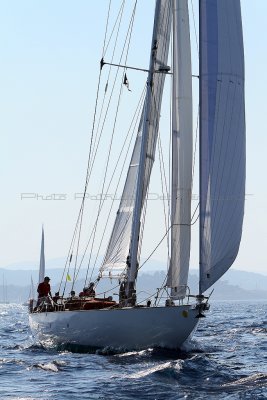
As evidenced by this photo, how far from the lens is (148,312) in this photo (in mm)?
25828

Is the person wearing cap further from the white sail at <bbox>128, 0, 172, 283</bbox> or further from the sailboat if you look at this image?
the white sail at <bbox>128, 0, 172, 283</bbox>

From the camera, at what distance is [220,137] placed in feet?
83.7

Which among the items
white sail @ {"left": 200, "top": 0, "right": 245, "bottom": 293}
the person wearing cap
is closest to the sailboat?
white sail @ {"left": 200, "top": 0, "right": 245, "bottom": 293}

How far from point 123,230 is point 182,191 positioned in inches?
170

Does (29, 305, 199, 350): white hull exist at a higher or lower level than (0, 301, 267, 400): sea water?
higher

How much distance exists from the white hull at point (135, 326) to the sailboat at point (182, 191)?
0.11 feet

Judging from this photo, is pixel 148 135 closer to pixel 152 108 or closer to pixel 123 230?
pixel 152 108

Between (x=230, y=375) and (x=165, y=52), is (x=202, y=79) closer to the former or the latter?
(x=165, y=52)

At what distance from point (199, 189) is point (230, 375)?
5.53 meters

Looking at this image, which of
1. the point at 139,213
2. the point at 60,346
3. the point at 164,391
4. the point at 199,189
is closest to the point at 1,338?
the point at 60,346

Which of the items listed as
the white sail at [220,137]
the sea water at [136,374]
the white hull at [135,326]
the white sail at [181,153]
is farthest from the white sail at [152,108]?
the sea water at [136,374]

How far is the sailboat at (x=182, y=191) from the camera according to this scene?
2523 cm

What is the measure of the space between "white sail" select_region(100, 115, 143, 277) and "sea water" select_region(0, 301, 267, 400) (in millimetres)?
3377

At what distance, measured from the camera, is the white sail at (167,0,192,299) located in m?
27.7
